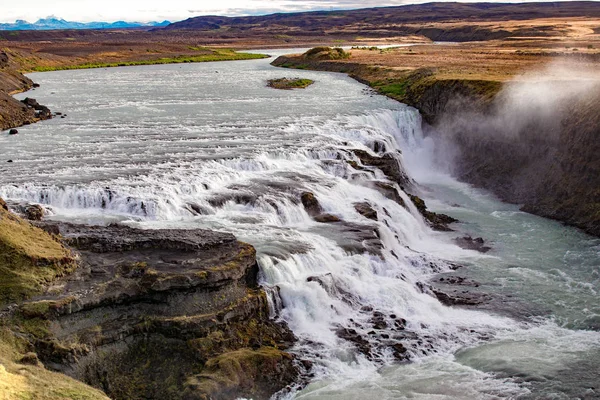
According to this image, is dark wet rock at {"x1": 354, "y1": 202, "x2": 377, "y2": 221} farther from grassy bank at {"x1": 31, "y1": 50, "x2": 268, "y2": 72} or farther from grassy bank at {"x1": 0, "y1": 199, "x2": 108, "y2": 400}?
grassy bank at {"x1": 31, "y1": 50, "x2": 268, "y2": 72}

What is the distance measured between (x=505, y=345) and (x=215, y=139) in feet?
68.2

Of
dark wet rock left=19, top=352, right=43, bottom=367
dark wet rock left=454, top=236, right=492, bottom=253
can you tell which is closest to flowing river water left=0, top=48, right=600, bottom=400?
dark wet rock left=454, top=236, right=492, bottom=253

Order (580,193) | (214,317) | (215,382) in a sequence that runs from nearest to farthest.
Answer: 1. (215,382)
2. (214,317)
3. (580,193)

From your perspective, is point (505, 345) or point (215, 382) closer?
point (215, 382)

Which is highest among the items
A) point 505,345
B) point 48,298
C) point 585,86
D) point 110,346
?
point 585,86

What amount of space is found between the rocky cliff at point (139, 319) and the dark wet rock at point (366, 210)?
814 centimetres

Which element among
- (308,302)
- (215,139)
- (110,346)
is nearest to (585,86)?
(215,139)

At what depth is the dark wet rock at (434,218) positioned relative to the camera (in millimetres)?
29344

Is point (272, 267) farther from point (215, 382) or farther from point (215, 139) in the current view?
point (215, 139)

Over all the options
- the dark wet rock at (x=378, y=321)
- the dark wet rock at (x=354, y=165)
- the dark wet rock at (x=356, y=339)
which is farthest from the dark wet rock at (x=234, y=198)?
the dark wet rock at (x=356, y=339)

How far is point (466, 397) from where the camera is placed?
51.8ft

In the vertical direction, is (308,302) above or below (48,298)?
below

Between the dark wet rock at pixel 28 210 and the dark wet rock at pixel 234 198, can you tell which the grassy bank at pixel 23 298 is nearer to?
the dark wet rock at pixel 28 210

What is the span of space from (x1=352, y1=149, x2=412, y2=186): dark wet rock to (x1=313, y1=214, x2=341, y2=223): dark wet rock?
8022mm
